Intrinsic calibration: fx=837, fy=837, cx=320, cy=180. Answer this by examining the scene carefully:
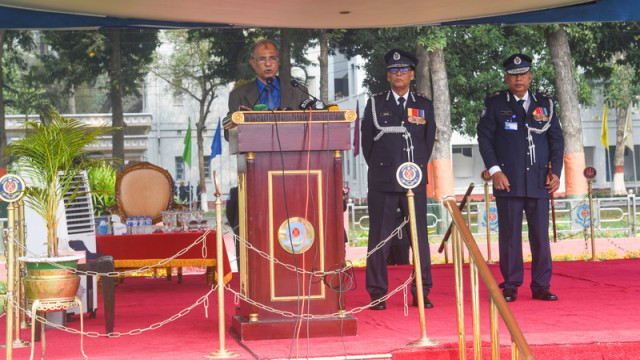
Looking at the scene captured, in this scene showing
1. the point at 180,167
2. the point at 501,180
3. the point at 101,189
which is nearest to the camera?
the point at 501,180

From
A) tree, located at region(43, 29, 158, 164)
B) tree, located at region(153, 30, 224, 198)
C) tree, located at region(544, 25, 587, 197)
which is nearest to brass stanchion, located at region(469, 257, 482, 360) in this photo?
tree, located at region(544, 25, 587, 197)

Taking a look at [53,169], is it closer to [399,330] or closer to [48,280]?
[48,280]

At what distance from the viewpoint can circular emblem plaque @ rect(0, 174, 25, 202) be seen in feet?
14.8

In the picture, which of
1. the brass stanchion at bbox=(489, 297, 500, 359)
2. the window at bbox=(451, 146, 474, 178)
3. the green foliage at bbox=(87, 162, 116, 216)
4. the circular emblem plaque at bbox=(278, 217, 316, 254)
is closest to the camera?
the brass stanchion at bbox=(489, 297, 500, 359)

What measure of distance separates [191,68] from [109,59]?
2.31 m

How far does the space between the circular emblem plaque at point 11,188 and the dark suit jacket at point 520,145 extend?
3.20 meters

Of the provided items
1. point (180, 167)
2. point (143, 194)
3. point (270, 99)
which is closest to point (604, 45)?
point (180, 167)

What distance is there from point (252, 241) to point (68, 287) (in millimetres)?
1033

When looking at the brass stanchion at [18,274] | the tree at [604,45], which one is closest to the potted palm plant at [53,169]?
the brass stanchion at [18,274]

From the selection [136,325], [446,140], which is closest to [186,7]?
[136,325]

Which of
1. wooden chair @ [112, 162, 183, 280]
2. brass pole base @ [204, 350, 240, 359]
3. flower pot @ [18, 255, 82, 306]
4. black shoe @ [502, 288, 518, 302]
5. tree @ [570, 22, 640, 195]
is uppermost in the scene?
tree @ [570, 22, 640, 195]

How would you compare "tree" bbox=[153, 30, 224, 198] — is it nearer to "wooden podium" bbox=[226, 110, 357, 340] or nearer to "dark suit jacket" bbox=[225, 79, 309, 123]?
"dark suit jacket" bbox=[225, 79, 309, 123]

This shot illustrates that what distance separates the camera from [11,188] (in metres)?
4.54

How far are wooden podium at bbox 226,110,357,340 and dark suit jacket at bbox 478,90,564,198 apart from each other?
1.79m
